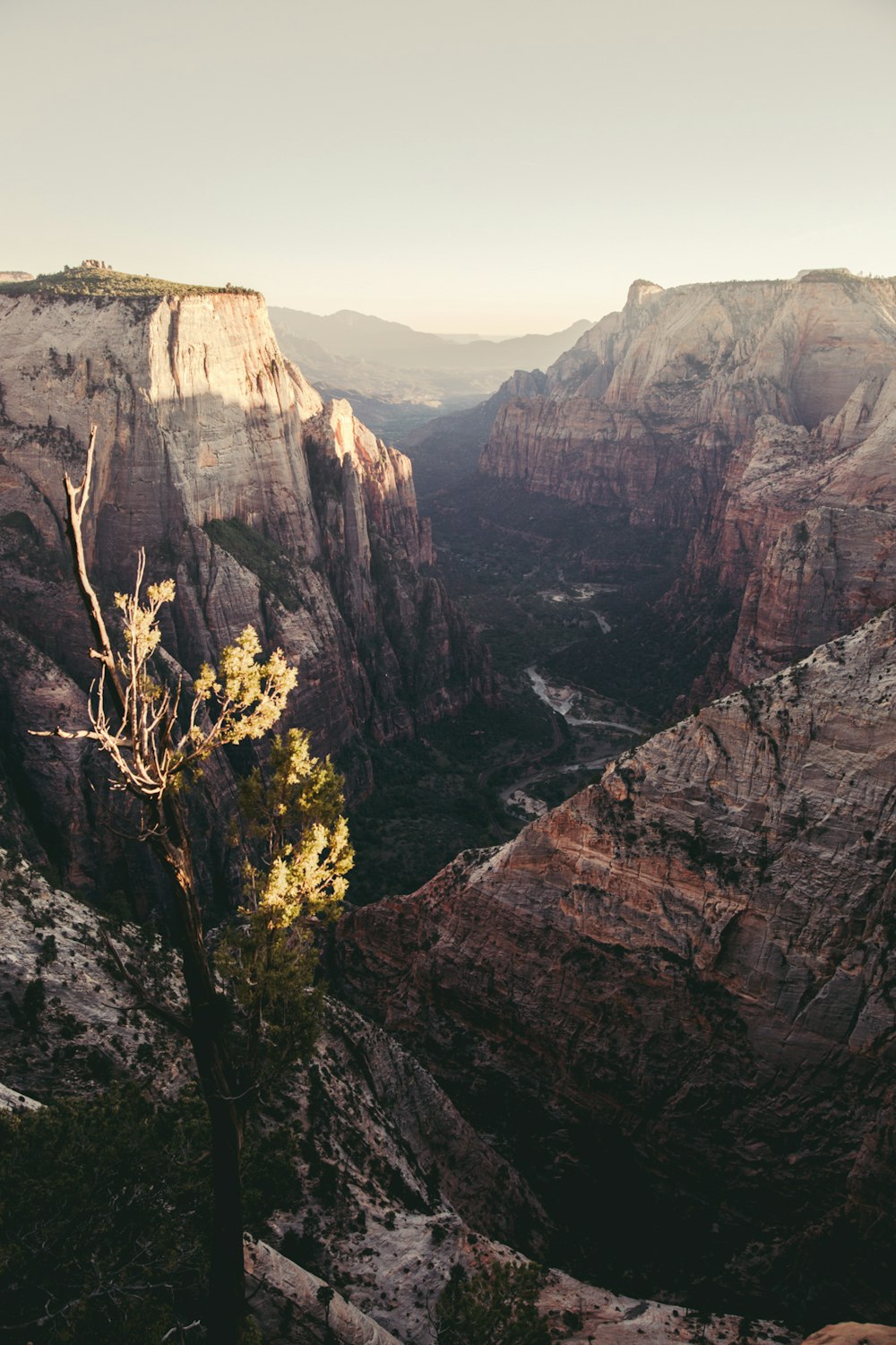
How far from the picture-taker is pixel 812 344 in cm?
13288

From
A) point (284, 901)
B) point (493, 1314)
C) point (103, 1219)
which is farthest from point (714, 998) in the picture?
point (103, 1219)

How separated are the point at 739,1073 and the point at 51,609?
156 feet

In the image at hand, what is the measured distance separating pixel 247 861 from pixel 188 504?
54355 millimetres

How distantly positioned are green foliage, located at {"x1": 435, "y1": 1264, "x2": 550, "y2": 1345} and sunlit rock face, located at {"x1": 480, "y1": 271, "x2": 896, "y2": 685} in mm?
58788

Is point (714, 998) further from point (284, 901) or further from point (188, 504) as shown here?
point (188, 504)

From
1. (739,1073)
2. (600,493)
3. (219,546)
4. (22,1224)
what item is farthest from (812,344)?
(22,1224)

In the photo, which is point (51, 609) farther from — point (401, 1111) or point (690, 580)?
point (690, 580)

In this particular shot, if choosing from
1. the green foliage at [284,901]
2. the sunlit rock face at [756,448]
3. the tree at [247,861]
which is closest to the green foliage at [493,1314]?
the tree at [247,861]

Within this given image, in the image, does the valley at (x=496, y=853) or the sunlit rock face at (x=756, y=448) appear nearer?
the valley at (x=496, y=853)

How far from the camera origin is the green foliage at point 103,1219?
1206 centimetres

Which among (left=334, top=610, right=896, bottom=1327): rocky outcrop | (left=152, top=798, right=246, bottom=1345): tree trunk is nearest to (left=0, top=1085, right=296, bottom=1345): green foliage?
(left=152, top=798, right=246, bottom=1345): tree trunk

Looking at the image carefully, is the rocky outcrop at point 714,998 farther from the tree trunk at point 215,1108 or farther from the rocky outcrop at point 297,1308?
the tree trunk at point 215,1108

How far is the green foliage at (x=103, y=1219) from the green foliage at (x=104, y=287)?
64649 mm

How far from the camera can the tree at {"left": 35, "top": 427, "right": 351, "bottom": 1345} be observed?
11.7 metres
